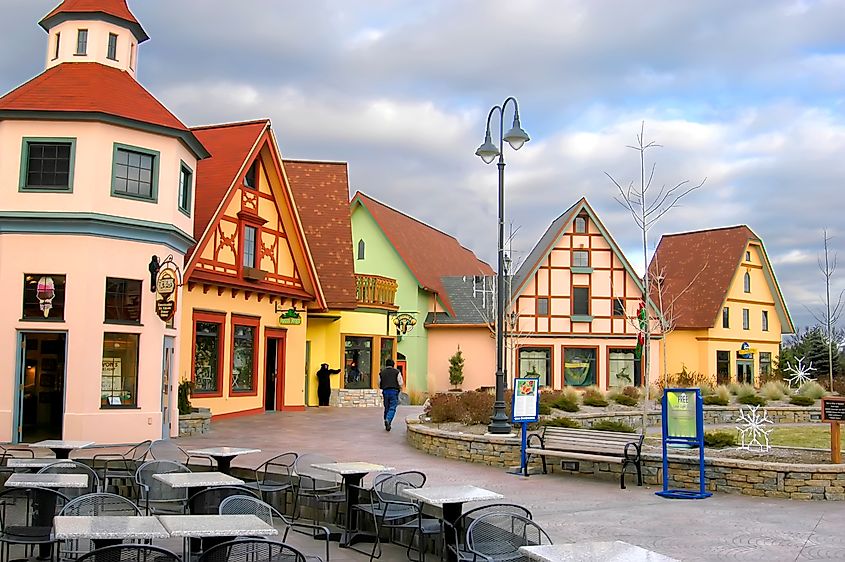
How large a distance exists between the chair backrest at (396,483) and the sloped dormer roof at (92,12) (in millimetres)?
14135

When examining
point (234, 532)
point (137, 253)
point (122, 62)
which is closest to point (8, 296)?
point (137, 253)

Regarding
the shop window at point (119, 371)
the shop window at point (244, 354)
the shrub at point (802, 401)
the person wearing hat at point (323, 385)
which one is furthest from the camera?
the person wearing hat at point (323, 385)

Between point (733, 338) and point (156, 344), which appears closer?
point (156, 344)

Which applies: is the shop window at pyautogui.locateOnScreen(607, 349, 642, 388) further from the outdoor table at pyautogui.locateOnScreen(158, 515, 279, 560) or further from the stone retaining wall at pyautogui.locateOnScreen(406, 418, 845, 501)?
the outdoor table at pyautogui.locateOnScreen(158, 515, 279, 560)

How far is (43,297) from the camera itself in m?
16.9

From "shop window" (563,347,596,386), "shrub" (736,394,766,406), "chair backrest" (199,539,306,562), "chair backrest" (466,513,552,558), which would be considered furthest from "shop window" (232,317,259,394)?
"chair backrest" (199,539,306,562)

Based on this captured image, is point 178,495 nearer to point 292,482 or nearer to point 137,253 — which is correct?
point 292,482

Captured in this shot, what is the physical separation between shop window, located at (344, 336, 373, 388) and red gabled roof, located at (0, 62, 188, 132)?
13717mm

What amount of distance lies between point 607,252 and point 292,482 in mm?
27648

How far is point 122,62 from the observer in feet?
64.8

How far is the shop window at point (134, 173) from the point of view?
57.6 ft

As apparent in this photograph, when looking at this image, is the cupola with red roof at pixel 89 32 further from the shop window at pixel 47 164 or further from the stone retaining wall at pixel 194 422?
the stone retaining wall at pixel 194 422

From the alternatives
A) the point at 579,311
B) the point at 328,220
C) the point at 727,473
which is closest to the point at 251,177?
the point at 328,220

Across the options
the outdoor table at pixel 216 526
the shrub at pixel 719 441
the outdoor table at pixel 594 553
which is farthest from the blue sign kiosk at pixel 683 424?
the outdoor table at pixel 216 526
